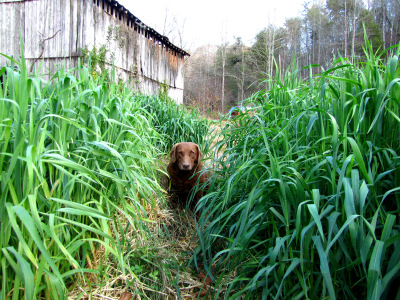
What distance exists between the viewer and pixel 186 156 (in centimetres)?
317

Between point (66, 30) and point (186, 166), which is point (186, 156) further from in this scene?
point (66, 30)

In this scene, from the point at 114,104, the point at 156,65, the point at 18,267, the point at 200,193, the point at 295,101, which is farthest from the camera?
the point at 156,65

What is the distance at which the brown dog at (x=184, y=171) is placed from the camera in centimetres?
316

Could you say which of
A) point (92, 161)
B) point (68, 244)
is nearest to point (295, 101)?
point (92, 161)

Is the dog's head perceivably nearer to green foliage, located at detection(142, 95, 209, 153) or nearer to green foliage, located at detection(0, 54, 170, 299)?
green foliage, located at detection(142, 95, 209, 153)

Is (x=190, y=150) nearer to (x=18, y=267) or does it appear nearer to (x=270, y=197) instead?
(x=270, y=197)

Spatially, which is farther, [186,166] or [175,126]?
[175,126]

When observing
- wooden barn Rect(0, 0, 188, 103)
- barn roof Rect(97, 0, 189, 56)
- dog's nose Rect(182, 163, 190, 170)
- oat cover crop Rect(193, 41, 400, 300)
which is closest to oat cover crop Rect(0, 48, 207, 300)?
oat cover crop Rect(193, 41, 400, 300)

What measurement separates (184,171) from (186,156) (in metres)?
0.20

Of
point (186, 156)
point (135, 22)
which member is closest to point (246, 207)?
point (186, 156)

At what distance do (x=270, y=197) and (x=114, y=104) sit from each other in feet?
4.06

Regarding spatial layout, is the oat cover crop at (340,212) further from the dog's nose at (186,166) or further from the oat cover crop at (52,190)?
the dog's nose at (186,166)

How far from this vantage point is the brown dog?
3.16 metres

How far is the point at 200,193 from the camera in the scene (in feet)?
10.4
